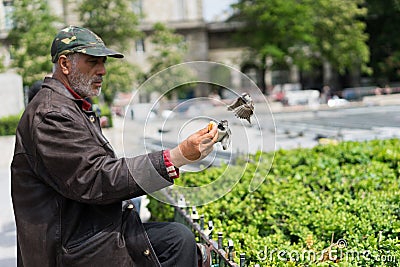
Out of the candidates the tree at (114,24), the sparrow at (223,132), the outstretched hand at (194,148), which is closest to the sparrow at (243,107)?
the sparrow at (223,132)

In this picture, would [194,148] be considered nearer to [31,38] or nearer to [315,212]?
[315,212]

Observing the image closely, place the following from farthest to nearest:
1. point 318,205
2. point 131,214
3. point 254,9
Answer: point 254,9, point 318,205, point 131,214

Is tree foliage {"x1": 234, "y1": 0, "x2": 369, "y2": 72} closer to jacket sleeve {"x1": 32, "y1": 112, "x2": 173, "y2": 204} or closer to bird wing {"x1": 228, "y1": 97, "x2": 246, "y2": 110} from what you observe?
bird wing {"x1": 228, "y1": 97, "x2": 246, "y2": 110}

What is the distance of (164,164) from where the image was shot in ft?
7.64

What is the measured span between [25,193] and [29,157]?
164mm

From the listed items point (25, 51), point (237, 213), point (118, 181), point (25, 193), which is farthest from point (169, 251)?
point (25, 51)

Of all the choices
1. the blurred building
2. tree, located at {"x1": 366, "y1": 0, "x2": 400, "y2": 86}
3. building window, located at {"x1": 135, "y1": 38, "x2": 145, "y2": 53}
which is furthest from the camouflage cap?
building window, located at {"x1": 135, "y1": 38, "x2": 145, "y2": 53}

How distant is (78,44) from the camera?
251cm

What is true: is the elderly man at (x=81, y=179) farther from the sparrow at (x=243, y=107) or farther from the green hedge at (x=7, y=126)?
the green hedge at (x=7, y=126)

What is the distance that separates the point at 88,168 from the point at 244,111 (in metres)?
0.75

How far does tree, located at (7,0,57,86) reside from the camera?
23000mm

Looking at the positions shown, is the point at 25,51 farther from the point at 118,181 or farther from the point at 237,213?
the point at 118,181

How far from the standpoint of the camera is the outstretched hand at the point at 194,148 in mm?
2309

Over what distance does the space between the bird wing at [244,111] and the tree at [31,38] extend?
20625 millimetres
